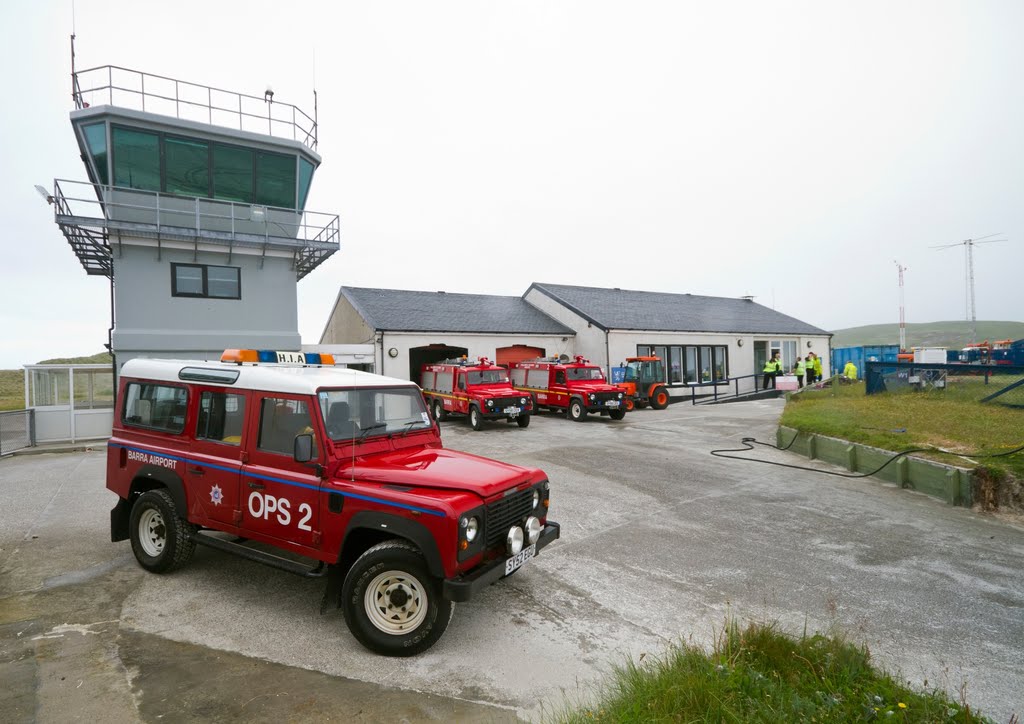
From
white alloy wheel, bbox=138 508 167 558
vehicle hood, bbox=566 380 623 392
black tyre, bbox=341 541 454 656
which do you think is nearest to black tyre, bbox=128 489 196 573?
white alloy wheel, bbox=138 508 167 558

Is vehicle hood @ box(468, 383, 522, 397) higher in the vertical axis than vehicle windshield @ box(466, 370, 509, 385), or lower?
lower

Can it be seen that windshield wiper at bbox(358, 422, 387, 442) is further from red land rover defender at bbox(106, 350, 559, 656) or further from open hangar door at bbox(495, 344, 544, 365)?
open hangar door at bbox(495, 344, 544, 365)

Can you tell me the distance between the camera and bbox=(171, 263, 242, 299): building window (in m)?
17.0

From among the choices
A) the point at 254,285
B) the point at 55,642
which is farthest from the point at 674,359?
the point at 55,642

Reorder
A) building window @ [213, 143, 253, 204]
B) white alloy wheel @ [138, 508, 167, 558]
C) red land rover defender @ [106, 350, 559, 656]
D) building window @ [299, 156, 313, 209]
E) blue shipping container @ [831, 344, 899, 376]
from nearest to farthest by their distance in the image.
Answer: red land rover defender @ [106, 350, 559, 656]
white alloy wheel @ [138, 508, 167, 558]
building window @ [213, 143, 253, 204]
building window @ [299, 156, 313, 209]
blue shipping container @ [831, 344, 899, 376]

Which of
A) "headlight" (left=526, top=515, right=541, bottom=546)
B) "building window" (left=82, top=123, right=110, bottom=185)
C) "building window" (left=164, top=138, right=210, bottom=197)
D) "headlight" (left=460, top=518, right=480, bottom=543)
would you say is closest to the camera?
"headlight" (left=460, top=518, right=480, bottom=543)

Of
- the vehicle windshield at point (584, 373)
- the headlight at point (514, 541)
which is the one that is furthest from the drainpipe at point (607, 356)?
the headlight at point (514, 541)

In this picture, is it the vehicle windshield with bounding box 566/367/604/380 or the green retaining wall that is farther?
the vehicle windshield with bounding box 566/367/604/380

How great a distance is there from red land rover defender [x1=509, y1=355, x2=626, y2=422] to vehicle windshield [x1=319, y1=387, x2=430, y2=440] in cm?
1327

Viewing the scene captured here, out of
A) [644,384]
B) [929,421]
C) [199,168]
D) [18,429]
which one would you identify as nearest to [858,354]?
[644,384]

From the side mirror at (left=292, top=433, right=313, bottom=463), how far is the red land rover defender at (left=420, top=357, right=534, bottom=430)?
10837 millimetres

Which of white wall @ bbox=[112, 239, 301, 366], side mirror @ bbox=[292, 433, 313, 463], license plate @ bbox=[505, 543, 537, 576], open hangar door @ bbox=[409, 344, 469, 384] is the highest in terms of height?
white wall @ bbox=[112, 239, 301, 366]

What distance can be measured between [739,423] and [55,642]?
700 inches

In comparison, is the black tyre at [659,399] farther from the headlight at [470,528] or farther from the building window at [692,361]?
the headlight at [470,528]
